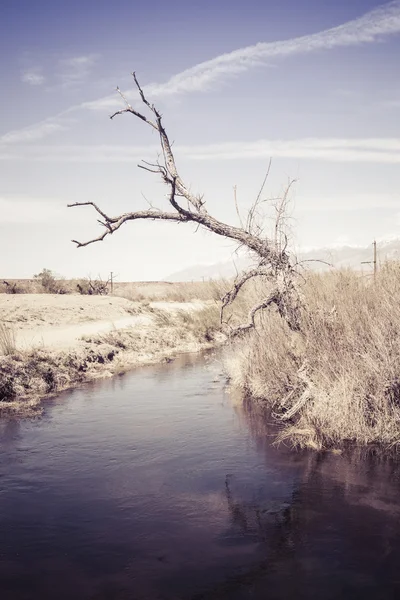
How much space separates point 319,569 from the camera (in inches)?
171

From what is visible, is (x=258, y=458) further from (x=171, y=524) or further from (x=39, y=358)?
(x=39, y=358)

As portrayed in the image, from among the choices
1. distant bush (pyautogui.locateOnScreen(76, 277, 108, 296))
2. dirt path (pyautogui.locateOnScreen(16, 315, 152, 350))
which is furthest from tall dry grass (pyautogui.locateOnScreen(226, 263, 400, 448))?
distant bush (pyautogui.locateOnScreen(76, 277, 108, 296))

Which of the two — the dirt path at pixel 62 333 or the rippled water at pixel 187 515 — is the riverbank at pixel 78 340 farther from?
the rippled water at pixel 187 515

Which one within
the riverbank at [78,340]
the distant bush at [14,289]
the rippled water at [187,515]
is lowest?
the rippled water at [187,515]

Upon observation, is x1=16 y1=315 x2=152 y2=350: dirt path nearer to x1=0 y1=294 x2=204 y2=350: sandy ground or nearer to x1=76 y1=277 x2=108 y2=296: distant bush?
x1=0 y1=294 x2=204 y2=350: sandy ground

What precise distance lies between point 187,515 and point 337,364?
3.70 m

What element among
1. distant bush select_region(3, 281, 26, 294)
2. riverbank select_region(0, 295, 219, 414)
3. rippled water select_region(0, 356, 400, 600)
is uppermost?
distant bush select_region(3, 281, 26, 294)

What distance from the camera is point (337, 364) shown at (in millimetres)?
7855

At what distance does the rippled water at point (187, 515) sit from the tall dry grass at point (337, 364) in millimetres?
602

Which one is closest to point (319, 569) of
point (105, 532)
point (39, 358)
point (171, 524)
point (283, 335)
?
point (171, 524)

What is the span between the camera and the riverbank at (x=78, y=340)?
451 inches

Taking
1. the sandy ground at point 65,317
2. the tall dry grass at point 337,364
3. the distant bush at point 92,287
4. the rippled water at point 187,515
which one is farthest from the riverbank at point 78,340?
the distant bush at point 92,287

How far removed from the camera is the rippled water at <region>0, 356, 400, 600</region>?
13.9 feet

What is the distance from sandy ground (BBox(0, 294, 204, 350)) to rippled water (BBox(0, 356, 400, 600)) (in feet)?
24.3
